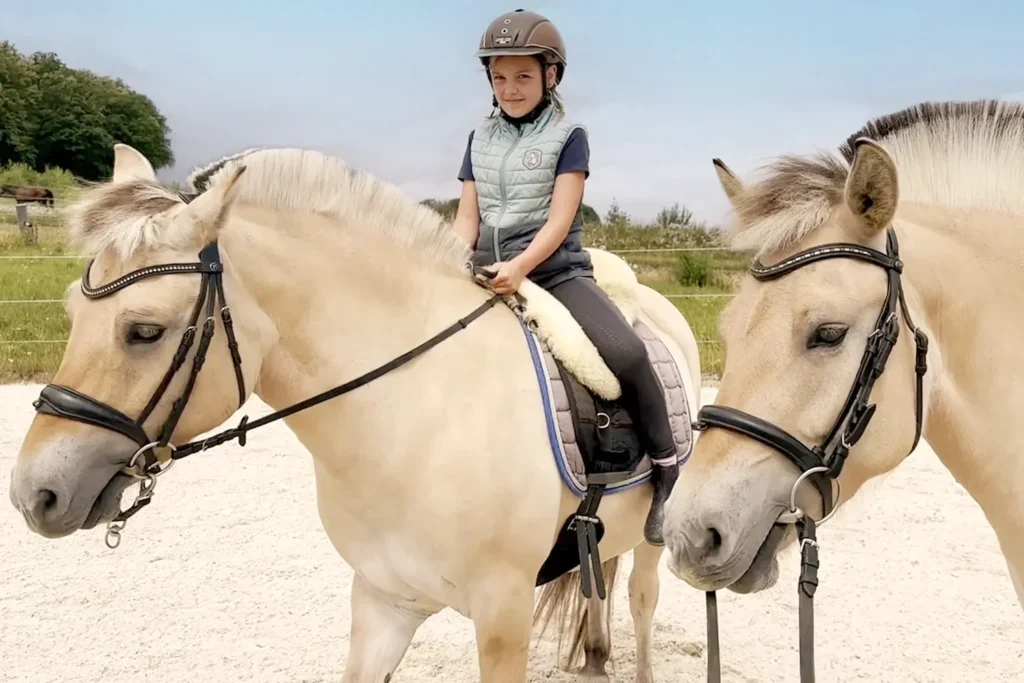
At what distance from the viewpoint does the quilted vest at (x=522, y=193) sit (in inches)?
105

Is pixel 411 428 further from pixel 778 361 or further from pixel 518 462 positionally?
pixel 778 361

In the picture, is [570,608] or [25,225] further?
[25,225]

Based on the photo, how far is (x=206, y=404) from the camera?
1950mm

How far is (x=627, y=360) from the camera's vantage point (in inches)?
98.3

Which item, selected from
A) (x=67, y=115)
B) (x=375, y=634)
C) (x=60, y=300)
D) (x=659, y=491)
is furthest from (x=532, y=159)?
(x=67, y=115)

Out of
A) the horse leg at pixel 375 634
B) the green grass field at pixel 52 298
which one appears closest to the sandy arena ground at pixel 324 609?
Result: the horse leg at pixel 375 634

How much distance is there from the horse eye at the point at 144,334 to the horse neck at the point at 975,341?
5.61ft

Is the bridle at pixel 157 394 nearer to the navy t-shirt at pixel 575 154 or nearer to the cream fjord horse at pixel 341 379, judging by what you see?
the cream fjord horse at pixel 341 379

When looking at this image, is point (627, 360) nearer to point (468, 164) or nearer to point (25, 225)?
point (468, 164)

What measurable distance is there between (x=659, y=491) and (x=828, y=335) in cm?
131

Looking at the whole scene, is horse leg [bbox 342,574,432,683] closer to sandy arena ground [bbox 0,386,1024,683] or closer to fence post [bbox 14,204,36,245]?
sandy arena ground [bbox 0,386,1024,683]

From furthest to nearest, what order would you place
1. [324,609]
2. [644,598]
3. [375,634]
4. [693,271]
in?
[693,271] < [324,609] < [644,598] < [375,634]

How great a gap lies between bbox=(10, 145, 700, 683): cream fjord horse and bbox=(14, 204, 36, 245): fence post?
10.7 m

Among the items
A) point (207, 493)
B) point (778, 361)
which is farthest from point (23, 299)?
point (778, 361)
